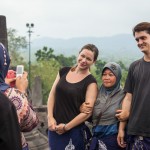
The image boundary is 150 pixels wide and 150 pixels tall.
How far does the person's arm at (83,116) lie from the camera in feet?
12.7

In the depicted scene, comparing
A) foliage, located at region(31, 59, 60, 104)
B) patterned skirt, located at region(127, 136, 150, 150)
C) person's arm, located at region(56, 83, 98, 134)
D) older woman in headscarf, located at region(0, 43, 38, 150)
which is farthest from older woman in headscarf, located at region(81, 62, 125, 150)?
foliage, located at region(31, 59, 60, 104)

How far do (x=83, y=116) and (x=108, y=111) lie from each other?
256 millimetres

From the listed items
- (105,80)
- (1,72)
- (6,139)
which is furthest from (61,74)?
(6,139)

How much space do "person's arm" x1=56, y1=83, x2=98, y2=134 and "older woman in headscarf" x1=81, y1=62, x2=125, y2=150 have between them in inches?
1.9

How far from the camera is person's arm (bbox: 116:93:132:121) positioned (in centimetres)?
367

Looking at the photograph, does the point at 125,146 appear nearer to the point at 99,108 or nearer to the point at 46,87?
the point at 99,108

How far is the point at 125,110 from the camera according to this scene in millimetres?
3672

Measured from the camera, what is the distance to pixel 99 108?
385 cm

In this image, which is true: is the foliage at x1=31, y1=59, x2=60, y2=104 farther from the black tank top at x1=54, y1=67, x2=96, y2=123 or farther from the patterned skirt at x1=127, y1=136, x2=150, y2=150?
the patterned skirt at x1=127, y1=136, x2=150, y2=150

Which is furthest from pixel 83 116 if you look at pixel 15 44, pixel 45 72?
pixel 15 44

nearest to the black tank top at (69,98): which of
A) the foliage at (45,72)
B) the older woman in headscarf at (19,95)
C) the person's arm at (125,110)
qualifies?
the person's arm at (125,110)

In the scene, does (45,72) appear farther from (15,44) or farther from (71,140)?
(71,140)

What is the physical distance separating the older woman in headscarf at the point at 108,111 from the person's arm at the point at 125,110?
3.5 inches

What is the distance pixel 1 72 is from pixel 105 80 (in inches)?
57.6
